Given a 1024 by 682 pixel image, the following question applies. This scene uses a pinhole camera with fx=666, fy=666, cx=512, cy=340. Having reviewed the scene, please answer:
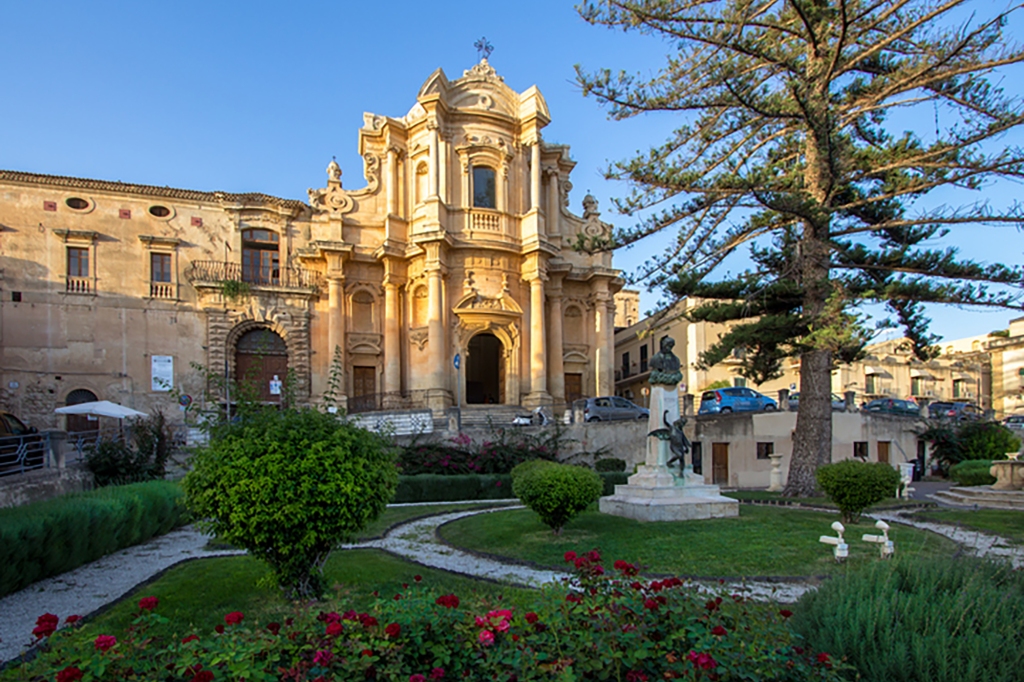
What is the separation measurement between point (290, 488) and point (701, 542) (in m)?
6.06

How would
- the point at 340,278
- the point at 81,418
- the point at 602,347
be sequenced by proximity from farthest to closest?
1. the point at 602,347
2. the point at 340,278
3. the point at 81,418

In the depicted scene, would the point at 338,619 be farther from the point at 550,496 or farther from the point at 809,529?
the point at 809,529

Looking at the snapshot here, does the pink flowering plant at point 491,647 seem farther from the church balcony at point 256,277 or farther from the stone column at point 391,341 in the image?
the church balcony at point 256,277

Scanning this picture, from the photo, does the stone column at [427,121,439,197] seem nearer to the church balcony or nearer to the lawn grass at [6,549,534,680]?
the church balcony

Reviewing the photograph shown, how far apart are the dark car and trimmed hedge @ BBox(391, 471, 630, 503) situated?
8012mm

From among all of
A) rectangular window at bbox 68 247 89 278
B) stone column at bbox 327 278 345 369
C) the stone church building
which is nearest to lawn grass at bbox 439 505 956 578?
the stone church building

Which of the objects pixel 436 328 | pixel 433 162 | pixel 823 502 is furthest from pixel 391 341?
pixel 823 502

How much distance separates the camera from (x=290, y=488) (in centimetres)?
584

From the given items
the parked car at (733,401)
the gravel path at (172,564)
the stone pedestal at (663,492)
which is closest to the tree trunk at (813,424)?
the gravel path at (172,564)

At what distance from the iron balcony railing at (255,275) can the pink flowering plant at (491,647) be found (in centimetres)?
2744

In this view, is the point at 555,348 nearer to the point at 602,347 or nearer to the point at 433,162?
the point at 602,347

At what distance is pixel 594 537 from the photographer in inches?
397

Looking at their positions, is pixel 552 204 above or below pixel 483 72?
below

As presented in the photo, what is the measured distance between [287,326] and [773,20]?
22.4 m
